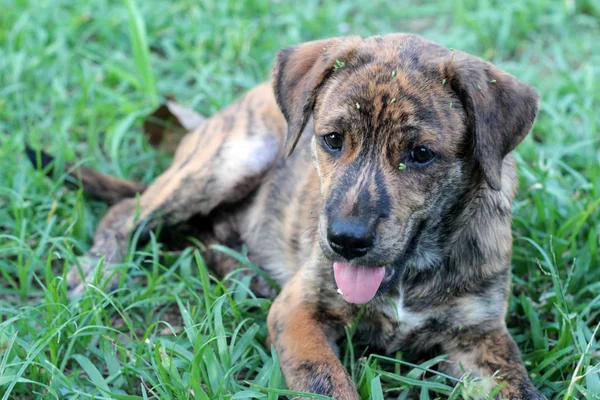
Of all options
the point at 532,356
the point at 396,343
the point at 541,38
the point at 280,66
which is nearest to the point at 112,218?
the point at 280,66

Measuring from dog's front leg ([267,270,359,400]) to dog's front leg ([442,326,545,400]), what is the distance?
66cm

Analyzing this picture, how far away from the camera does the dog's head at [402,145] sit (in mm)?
3629

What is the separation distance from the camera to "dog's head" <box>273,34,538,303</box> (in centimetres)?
363

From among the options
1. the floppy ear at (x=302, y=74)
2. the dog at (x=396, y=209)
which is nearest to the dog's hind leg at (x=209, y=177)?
the dog at (x=396, y=209)

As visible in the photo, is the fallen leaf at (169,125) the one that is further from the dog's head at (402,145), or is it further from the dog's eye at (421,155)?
the dog's eye at (421,155)

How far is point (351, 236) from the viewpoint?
3537 mm

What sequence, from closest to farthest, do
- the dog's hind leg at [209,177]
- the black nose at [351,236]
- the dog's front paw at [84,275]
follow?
the black nose at [351,236] → the dog's front paw at [84,275] → the dog's hind leg at [209,177]

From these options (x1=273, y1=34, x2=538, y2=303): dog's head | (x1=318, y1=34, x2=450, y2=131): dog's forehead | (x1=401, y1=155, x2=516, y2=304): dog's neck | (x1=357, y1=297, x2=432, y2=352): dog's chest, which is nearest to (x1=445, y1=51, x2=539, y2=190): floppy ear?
(x1=273, y1=34, x2=538, y2=303): dog's head

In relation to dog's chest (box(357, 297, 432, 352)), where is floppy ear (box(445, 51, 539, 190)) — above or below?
above

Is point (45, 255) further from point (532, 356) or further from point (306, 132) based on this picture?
point (532, 356)

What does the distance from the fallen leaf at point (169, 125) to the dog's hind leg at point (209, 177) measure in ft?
2.28

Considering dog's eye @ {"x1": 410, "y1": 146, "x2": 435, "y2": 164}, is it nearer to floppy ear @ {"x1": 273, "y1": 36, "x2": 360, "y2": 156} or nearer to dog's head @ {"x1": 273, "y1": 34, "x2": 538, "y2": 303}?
Answer: dog's head @ {"x1": 273, "y1": 34, "x2": 538, "y2": 303}

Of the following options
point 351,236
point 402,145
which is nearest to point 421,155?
point 402,145

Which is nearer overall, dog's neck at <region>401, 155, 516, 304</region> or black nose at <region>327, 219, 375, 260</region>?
black nose at <region>327, 219, 375, 260</region>
